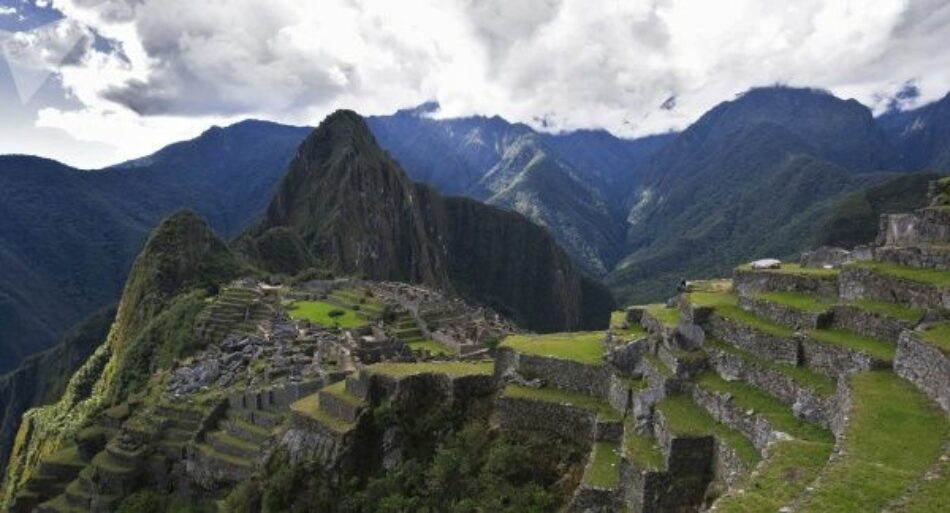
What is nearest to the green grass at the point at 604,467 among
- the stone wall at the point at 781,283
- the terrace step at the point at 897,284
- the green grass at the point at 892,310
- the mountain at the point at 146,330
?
A: the stone wall at the point at 781,283

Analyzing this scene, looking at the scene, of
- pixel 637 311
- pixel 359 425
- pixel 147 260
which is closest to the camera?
pixel 359 425

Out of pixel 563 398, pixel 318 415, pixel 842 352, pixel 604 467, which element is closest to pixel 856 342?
pixel 842 352

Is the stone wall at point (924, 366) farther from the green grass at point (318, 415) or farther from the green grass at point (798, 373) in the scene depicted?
the green grass at point (318, 415)

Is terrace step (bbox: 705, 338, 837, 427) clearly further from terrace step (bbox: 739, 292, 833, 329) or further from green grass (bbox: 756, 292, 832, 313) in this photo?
green grass (bbox: 756, 292, 832, 313)

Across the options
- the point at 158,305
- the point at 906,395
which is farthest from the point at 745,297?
the point at 158,305

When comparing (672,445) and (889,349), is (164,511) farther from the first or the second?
(889,349)

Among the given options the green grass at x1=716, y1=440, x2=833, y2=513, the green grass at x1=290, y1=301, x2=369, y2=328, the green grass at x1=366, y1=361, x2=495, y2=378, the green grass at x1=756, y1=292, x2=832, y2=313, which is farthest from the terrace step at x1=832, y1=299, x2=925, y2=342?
the green grass at x1=290, y1=301, x2=369, y2=328
